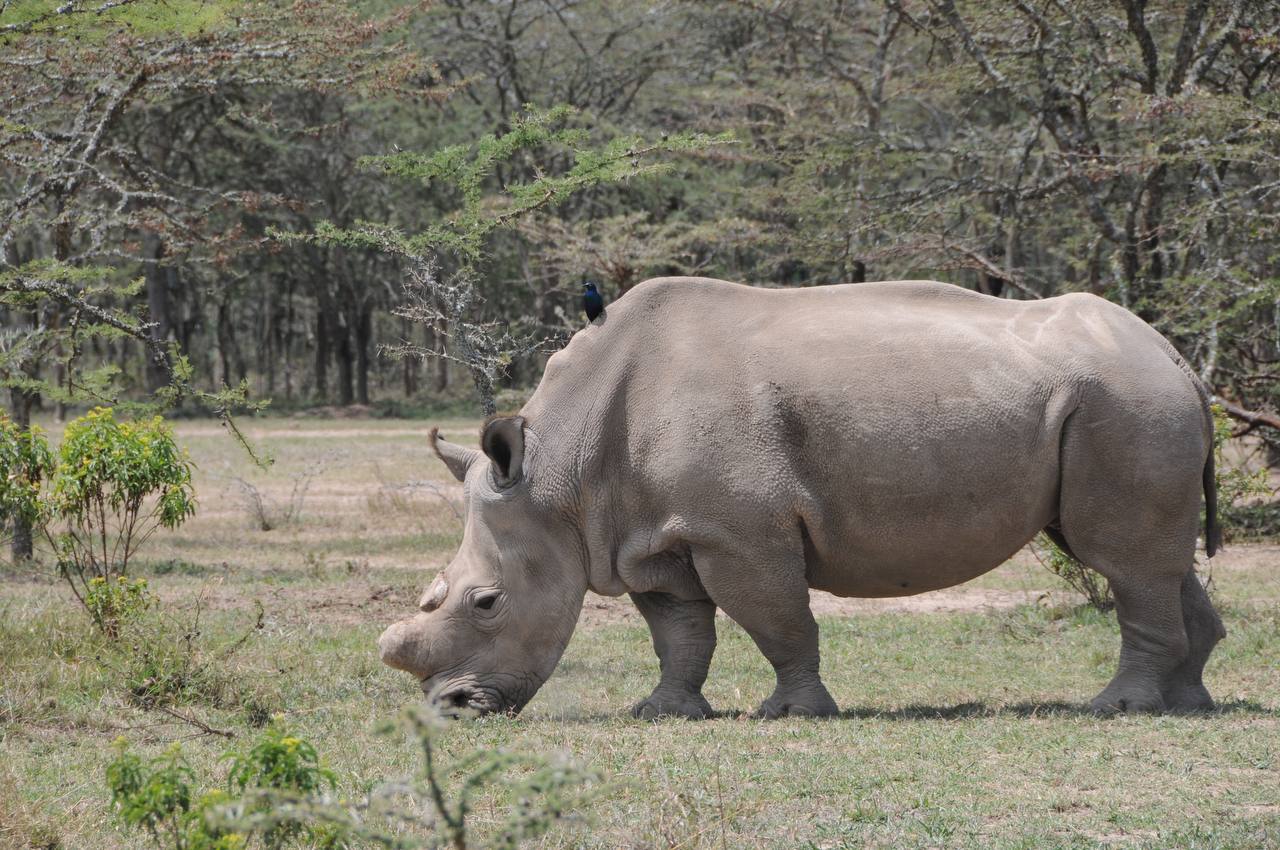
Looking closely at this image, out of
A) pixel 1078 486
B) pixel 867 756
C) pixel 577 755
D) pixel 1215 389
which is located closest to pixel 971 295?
pixel 1078 486

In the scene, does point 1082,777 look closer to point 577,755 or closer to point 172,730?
point 577,755

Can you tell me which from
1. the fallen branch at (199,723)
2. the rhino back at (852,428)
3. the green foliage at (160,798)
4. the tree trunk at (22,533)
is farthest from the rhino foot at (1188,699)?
the tree trunk at (22,533)

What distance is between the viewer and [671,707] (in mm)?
7398

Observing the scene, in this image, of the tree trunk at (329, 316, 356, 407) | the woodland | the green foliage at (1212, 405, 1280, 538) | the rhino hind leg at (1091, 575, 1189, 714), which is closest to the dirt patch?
the green foliage at (1212, 405, 1280, 538)

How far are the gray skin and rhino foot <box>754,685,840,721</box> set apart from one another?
15 mm

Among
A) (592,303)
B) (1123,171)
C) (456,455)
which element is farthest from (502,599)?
(1123,171)

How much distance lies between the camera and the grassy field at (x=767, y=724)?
5.18 metres

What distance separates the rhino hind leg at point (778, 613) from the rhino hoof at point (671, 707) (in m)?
0.30

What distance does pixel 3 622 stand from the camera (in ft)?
29.6

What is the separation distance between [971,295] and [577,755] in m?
3.14

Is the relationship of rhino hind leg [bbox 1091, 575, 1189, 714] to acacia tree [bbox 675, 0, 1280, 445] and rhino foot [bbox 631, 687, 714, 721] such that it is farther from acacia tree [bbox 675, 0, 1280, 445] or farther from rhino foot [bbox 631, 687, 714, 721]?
acacia tree [bbox 675, 0, 1280, 445]

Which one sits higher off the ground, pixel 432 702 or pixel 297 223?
pixel 432 702

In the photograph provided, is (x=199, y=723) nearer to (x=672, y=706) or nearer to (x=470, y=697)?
(x=470, y=697)

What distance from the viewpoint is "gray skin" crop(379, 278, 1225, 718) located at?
7.09m
